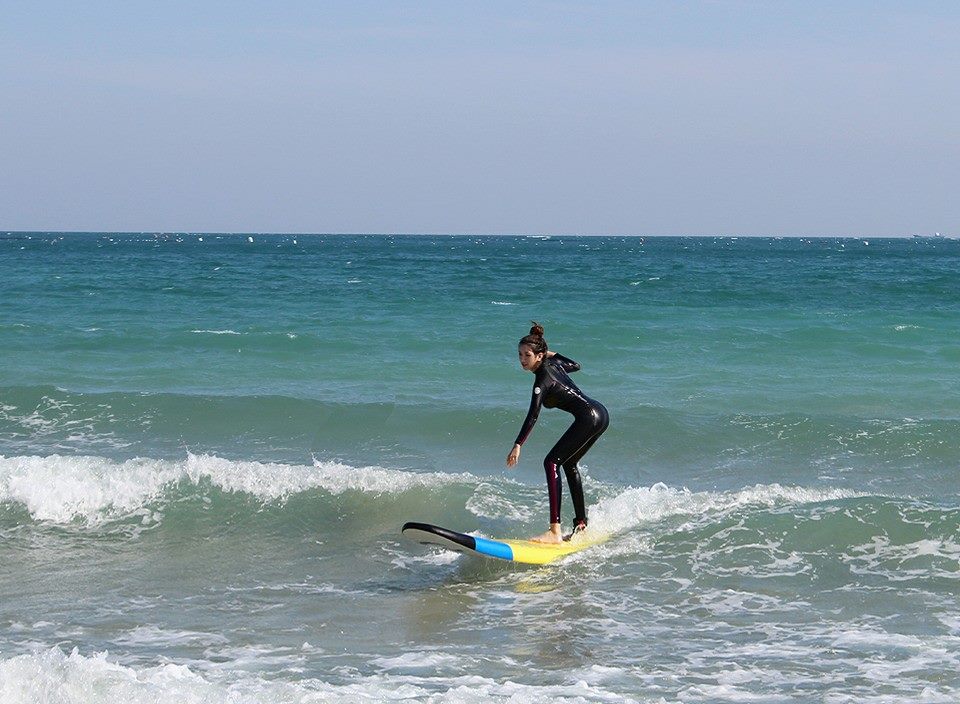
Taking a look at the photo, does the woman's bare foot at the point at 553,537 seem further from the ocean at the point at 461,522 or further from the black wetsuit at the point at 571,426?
the ocean at the point at 461,522

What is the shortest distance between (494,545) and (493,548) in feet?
0.12

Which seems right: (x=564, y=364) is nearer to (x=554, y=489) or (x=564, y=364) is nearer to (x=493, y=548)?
(x=554, y=489)

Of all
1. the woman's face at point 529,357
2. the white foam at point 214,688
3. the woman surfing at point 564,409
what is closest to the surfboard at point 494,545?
the woman surfing at point 564,409

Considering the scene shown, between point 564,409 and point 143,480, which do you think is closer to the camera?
point 564,409

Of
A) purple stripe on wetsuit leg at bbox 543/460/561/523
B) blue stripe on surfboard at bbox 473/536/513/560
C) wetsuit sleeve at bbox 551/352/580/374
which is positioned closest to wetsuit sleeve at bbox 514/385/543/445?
wetsuit sleeve at bbox 551/352/580/374

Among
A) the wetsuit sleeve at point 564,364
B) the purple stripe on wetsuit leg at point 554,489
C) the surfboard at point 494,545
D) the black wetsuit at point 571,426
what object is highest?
the wetsuit sleeve at point 564,364

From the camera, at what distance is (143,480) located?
37.0ft

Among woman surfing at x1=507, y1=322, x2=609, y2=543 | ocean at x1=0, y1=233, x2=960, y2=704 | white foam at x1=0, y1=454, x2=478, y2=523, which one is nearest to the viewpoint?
ocean at x1=0, y1=233, x2=960, y2=704

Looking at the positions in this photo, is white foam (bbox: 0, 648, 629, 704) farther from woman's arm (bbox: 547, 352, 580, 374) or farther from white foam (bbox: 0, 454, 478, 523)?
white foam (bbox: 0, 454, 478, 523)

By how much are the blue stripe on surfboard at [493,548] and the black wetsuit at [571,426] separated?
1.72 feet

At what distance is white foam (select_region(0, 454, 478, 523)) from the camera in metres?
10.8

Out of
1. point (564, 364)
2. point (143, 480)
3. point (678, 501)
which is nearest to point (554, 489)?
point (564, 364)

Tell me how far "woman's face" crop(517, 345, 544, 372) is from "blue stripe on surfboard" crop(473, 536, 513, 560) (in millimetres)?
1383

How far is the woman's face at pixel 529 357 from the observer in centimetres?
859
